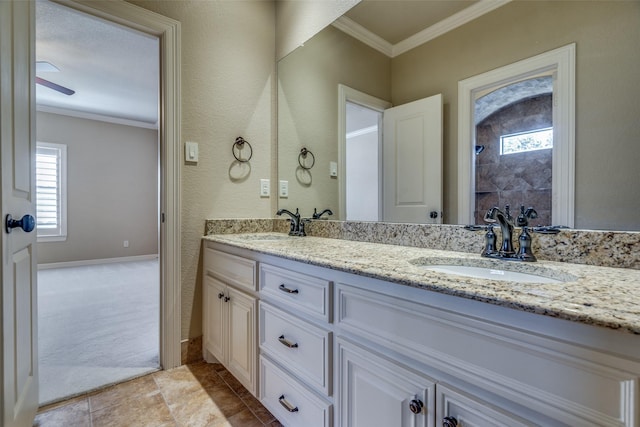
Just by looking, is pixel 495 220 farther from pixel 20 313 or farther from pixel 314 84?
pixel 20 313

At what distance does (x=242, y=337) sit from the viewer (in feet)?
4.47

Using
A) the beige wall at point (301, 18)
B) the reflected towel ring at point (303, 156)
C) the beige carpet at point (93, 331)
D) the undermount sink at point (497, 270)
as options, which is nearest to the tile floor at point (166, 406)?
the beige carpet at point (93, 331)

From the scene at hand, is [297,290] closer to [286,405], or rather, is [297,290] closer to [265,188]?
[286,405]

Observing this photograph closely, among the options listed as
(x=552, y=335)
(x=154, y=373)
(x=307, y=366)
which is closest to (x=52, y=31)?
(x=154, y=373)

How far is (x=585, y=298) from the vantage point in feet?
1.76

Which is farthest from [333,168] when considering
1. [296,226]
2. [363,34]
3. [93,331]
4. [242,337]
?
[93,331]

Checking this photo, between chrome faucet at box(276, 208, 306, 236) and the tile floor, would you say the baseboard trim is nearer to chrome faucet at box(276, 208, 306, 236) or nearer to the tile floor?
the tile floor

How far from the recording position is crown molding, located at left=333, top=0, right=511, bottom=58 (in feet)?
3.84

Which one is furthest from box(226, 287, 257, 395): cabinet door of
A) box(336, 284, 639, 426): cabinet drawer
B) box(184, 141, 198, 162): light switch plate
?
box(184, 141, 198, 162): light switch plate

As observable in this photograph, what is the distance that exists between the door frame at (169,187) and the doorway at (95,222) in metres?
0.07

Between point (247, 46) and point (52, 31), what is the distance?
1958mm

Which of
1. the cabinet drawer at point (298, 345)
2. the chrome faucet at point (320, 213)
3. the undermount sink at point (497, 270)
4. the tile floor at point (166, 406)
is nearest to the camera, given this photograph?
the undermount sink at point (497, 270)

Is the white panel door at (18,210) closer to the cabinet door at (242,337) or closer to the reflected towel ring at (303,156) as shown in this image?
the cabinet door at (242,337)

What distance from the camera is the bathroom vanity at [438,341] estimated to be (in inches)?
18.6
